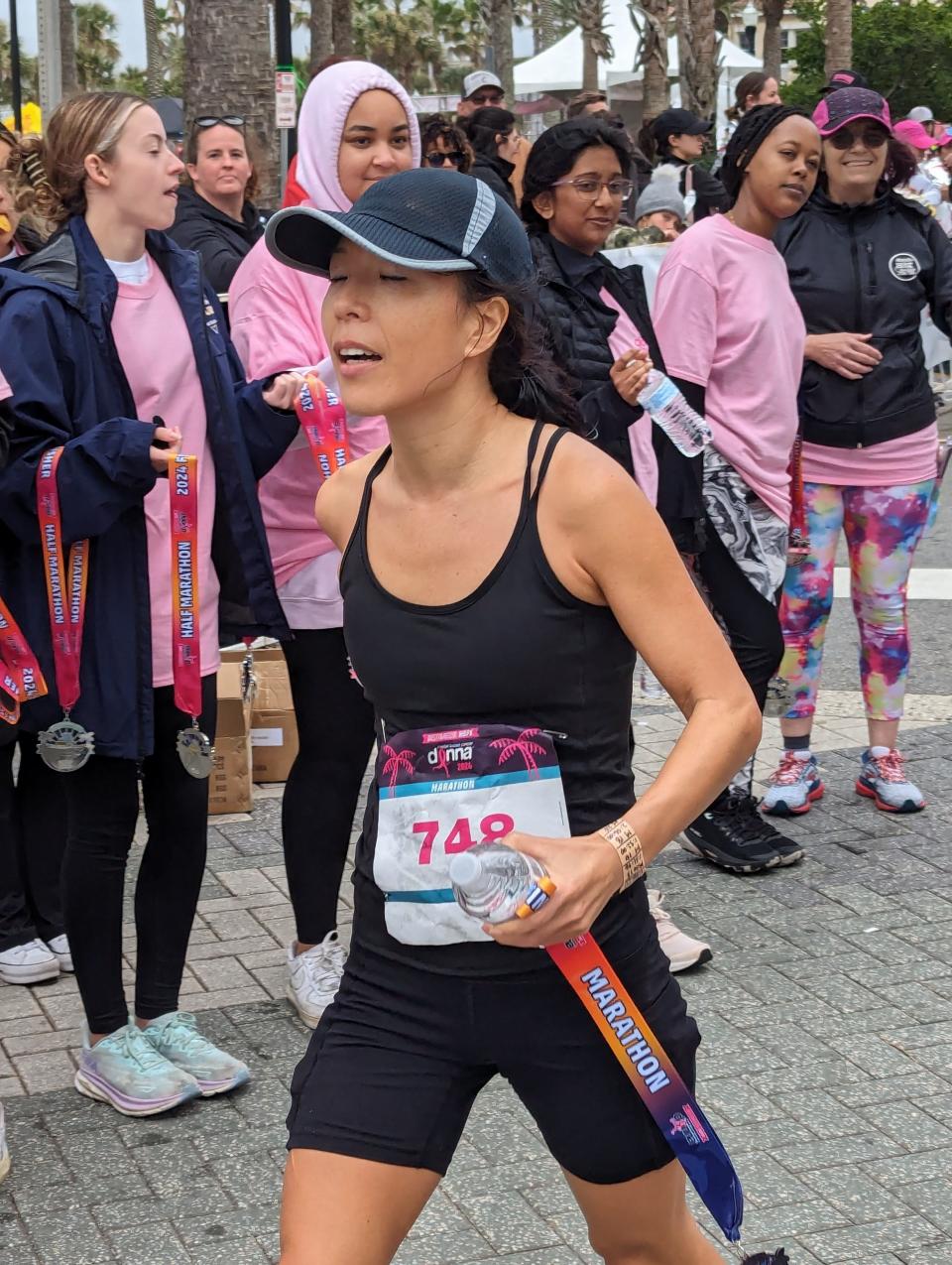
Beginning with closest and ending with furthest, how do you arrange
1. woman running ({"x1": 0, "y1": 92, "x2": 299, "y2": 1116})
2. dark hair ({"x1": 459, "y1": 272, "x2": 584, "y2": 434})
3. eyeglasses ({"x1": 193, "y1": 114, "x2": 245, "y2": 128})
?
dark hair ({"x1": 459, "y1": 272, "x2": 584, "y2": 434})
woman running ({"x1": 0, "y1": 92, "x2": 299, "y2": 1116})
eyeglasses ({"x1": 193, "y1": 114, "x2": 245, "y2": 128})

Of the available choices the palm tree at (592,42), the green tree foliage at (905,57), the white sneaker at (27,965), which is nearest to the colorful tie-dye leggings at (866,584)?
the white sneaker at (27,965)

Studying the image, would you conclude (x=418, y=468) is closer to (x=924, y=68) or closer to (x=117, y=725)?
(x=117, y=725)

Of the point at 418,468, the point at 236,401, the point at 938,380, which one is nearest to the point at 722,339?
the point at 236,401

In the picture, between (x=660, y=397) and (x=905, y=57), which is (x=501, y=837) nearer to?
(x=660, y=397)

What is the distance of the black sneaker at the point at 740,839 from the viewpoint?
5387mm

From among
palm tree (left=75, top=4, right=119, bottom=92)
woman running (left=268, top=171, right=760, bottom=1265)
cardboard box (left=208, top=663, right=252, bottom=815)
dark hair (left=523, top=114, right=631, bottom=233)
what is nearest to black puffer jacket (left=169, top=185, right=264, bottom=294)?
cardboard box (left=208, top=663, right=252, bottom=815)

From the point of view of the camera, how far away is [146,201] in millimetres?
3881

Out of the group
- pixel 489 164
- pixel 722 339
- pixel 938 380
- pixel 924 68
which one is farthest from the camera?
pixel 924 68

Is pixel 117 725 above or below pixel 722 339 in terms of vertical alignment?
below

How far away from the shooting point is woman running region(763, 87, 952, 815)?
5.79m

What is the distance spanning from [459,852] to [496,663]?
249 millimetres

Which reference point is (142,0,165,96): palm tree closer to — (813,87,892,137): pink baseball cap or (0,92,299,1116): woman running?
(813,87,892,137): pink baseball cap

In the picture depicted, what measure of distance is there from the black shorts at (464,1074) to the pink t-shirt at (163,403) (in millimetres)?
1666

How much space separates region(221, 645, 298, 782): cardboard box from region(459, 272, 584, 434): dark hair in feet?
12.1
